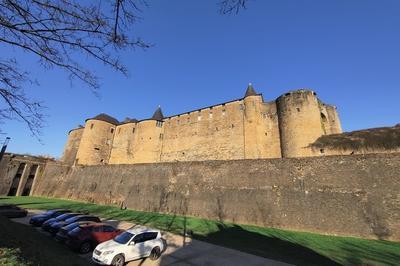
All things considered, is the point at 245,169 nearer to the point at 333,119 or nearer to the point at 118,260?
the point at 118,260

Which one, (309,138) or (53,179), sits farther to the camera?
(53,179)

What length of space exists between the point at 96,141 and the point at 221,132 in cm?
2349

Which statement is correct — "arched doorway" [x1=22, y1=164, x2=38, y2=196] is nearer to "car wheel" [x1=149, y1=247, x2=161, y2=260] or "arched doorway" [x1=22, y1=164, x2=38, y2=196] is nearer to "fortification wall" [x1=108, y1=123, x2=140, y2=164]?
"fortification wall" [x1=108, y1=123, x2=140, y2=164]

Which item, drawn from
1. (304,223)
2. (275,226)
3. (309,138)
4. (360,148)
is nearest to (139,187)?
(275,226)

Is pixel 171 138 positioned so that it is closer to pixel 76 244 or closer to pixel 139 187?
pixel 139 187

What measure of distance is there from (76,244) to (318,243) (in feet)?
37.7

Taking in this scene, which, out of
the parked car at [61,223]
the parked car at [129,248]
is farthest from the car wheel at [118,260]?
the parked car at [61,223]

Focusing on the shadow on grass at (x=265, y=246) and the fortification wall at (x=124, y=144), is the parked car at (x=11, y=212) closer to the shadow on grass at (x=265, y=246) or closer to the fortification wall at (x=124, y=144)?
the shadow on grass at (x=265, y=246)

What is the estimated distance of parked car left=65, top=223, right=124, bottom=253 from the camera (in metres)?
10.5

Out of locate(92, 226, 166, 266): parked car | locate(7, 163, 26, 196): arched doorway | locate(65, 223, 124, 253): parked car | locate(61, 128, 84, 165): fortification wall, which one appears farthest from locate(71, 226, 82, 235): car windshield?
locate(61, 128, 84, 165): fortification wall

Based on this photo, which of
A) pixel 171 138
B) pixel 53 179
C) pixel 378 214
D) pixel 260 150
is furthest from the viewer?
pixel 171 138

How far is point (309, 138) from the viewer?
1065 inches

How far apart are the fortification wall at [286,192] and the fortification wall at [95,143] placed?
64.5 feet

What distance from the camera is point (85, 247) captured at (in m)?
10.6
